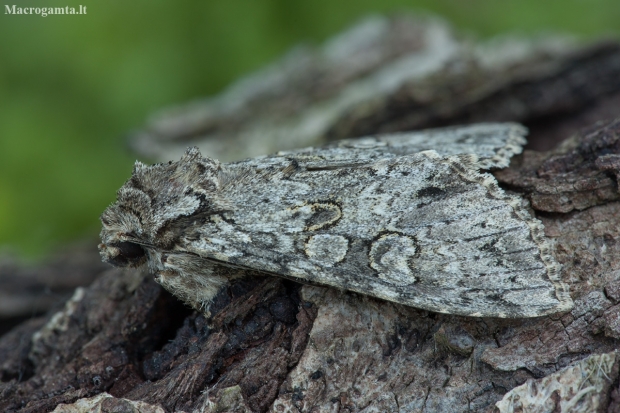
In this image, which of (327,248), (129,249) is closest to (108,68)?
(129,249)

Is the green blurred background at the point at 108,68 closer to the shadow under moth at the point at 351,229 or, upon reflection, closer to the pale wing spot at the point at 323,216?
the shadow under moth at the point at 351,229

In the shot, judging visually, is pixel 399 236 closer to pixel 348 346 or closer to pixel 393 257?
pixel 393 257

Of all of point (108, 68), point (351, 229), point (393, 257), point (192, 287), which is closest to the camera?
point (393, 257)

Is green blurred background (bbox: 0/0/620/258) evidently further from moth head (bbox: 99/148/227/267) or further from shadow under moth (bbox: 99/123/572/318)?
shadow under moth (bbox: 99/123/572/318)

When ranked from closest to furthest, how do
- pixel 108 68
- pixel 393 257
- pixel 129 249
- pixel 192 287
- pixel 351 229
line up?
pixel 393 257 → pixel 351 229 → pixel 192 287 → pixel 129 249 → pixel 108 68

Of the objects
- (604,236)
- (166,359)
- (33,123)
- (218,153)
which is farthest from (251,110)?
(604,236)
